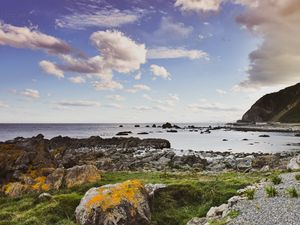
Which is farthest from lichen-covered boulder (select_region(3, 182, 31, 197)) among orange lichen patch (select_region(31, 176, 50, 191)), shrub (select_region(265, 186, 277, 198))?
shrub (select_region(265, 186, 277, 198))

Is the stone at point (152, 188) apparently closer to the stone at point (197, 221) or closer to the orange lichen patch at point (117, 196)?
the orange lichen patch at point (117, 196)

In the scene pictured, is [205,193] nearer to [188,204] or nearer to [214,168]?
[188,204]

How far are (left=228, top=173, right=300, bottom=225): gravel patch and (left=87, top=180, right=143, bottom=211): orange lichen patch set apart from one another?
5.17m

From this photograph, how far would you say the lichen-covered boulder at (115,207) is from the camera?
53.7 feet

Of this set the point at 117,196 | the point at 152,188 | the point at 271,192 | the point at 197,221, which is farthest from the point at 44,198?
the point at 271,192

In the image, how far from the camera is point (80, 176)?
26.0 m

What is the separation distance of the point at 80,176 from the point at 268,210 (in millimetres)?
15373

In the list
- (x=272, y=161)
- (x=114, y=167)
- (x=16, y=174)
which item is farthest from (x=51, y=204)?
(x=272, y=161)

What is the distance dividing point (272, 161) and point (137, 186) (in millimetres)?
33839

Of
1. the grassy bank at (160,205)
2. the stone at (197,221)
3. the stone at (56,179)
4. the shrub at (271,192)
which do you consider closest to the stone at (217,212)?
the stone at (197,221)

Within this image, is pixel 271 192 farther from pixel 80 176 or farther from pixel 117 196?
pixel 80 176

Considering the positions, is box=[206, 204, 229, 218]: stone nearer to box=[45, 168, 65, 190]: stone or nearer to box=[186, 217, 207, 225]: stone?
box=[186, 217, 207, 225]: stone

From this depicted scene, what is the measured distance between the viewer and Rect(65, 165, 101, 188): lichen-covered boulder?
83.3ft

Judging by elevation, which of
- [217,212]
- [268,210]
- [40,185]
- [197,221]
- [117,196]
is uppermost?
[117,196]
